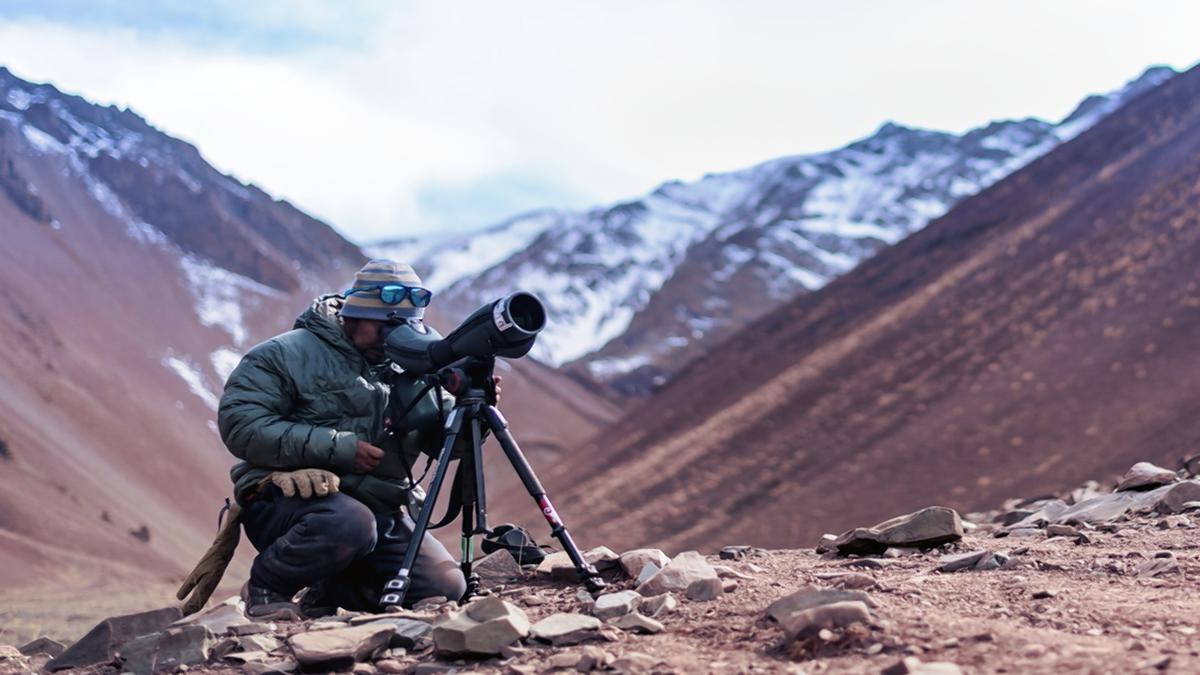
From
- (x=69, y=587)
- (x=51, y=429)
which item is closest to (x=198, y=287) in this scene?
(x=51, y=429)

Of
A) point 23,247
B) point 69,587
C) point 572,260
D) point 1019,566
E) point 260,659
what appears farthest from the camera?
point 572,260

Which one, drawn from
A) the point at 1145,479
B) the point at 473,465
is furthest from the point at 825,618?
the point at 1145,479

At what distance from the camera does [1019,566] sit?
15.8 feet

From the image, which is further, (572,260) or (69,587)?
(572,260)

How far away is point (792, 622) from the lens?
3.48 meters

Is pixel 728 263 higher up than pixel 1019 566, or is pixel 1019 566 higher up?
pixel 728 263

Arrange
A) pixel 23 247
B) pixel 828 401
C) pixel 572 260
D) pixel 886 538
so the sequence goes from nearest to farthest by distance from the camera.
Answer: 1. pixel 886 538
2. pixel 828 401
3. pixel 23 247
4. pixel 572 260

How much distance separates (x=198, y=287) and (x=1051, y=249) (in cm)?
2900

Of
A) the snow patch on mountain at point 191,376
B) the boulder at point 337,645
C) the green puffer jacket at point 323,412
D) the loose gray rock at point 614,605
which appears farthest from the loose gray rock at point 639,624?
the snow patch on mountain at point 191,376

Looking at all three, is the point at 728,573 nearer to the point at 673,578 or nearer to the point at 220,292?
the point at 673,578

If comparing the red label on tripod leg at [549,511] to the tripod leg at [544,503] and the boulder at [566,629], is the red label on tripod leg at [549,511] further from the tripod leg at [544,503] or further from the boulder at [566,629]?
the boulder at [566,629]

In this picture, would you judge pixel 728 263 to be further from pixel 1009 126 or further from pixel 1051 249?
pixel 1051 249

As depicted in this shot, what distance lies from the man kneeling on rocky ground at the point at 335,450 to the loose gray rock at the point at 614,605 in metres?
0.90

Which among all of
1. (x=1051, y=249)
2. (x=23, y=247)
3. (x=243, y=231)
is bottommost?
(x=1051, y=249)
